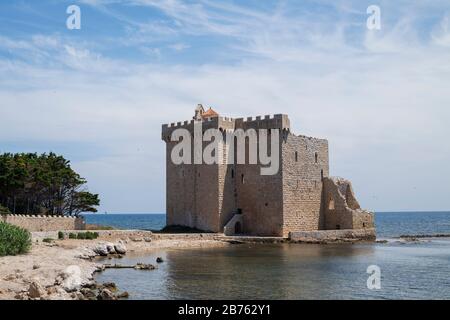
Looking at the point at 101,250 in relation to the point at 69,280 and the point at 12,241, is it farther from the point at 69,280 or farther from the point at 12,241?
the point at 69,280

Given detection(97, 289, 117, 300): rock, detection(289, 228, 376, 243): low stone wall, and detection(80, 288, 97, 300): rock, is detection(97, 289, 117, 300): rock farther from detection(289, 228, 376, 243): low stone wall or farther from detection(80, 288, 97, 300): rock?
detection(289, 228, 376, 243): low stone wall

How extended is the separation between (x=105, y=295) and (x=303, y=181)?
22382mm

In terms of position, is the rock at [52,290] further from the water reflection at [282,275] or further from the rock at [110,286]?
the water reflection at [282,275]

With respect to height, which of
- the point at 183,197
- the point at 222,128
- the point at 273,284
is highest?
the point at 222,128

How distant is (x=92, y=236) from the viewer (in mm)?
29422

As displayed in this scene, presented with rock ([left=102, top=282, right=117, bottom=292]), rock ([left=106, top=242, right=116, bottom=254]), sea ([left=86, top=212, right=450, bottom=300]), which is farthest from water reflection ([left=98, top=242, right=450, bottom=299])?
rock ([left=106, top=242, right=116, bottom=254])

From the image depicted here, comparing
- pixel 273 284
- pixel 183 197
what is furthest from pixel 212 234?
pixel 273 284

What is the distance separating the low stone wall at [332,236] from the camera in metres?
33.8

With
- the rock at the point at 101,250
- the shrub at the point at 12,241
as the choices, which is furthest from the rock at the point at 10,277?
the rock at the point at 101,250
